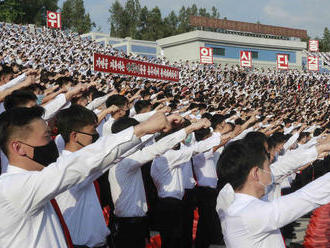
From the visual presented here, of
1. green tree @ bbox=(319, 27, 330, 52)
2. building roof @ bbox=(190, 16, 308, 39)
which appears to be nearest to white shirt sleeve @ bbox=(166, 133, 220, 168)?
building roof @ bbox=(190, 16, 308, 39)

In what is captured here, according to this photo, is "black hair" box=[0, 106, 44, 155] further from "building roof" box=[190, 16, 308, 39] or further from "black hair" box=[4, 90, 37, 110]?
"building roof" box=[190, 16, 308, 39]

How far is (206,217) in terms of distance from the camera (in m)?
5.59

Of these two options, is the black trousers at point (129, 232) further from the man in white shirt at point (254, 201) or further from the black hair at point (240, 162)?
the black hair at point (240, 162)

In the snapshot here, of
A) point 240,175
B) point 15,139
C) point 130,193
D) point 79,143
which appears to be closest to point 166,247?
point 130,193

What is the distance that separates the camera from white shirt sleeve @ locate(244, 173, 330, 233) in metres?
1.95

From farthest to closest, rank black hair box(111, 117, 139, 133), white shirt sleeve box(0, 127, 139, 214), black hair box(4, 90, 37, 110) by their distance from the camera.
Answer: black hair box(111, 117, 139, 133) → black hair box(4, 90, 37, 110) → white shirt sleeve box(0, 127, 139, 214)

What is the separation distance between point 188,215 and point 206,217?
0.34 metres

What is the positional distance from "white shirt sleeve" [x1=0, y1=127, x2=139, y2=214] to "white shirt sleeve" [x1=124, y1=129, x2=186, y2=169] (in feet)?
4.43

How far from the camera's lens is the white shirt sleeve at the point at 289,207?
6.40 ft

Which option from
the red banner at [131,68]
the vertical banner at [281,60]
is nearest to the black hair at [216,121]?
the red banner at [131,68]

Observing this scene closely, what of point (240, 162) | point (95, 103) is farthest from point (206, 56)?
point (240, 162)

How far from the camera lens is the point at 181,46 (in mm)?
36094

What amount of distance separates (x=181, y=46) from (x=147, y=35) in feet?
74.3

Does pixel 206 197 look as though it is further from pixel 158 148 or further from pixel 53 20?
pixel 53 20
